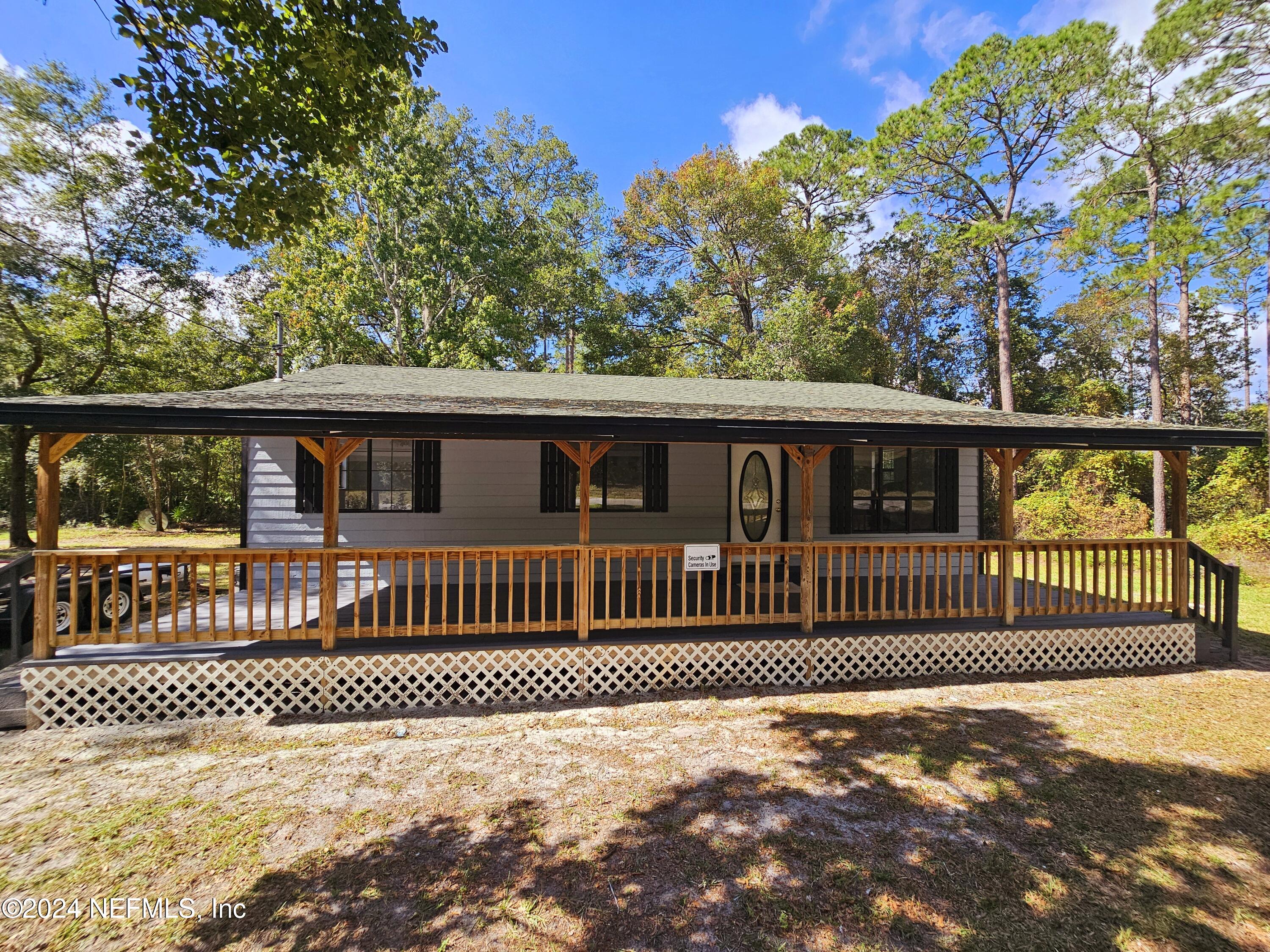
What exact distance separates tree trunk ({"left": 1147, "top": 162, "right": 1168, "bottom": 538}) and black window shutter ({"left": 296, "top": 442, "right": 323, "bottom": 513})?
19.5 metres

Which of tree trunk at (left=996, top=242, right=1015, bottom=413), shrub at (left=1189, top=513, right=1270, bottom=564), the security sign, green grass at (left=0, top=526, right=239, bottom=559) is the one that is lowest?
green grass at (left=0, top=526, right=239, bottom=559)

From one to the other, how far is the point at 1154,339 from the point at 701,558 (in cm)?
2003

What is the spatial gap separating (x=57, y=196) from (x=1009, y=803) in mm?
22829

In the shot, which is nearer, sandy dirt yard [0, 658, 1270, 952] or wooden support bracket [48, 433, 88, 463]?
sandy dirt yard [0, 658, 1270, 952]

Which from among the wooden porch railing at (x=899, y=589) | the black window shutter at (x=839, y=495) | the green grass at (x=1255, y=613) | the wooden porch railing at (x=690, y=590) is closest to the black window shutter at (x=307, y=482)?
the wooden porch railing at (x=690, y=590)

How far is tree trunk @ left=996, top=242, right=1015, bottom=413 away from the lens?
19109 millimetres

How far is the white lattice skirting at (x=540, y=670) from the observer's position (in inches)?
191

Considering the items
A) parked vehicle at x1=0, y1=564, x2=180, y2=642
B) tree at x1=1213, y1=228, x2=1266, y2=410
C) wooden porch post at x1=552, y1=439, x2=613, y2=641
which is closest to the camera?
parked vehicle at x1=0, y1=564, x2=180, y2=642

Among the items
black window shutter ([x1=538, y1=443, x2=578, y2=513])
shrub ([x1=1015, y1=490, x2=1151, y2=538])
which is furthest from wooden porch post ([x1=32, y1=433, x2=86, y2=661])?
shrub ([x1=1015, y1=490, x2=1151, y2=538])

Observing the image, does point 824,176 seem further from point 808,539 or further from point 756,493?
point 808,539

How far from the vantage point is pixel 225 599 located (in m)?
7.91

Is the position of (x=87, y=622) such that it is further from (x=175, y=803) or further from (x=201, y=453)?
(x=201, y=453)

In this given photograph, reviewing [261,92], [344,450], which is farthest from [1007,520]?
[261,92]

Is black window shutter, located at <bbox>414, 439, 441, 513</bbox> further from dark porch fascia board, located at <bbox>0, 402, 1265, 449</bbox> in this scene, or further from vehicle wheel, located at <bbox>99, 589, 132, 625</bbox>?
vehicle wheel, located at <bbox>99, 589, 132, 625</bbox>
